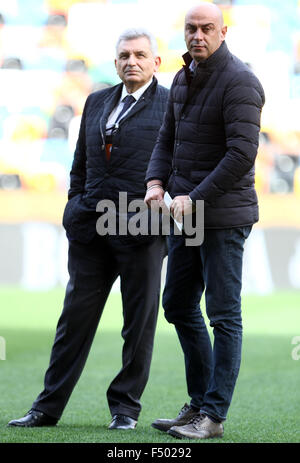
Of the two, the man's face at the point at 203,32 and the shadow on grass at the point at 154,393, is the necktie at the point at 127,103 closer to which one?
the man's face at the point at 203,32

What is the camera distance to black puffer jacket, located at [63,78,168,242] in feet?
12.8

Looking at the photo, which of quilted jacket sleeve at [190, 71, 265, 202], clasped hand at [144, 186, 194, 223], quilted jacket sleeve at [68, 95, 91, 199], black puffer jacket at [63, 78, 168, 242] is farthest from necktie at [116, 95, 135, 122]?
quilted jacket sleeve at [190, 71, 265, 202]

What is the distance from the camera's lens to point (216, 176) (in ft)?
11.0

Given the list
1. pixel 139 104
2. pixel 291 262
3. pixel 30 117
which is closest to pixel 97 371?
pixel 139 104

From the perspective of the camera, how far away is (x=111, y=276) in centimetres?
404

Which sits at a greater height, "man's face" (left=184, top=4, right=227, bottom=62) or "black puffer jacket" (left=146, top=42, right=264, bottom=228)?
"man's face" (left=184, top=4, right=227, bottom=62)

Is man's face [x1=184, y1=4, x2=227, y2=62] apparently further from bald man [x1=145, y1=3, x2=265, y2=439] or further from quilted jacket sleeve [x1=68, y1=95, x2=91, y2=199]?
quilted jacket sleeve [x1=68, y1=95, x2=91, y2=199]

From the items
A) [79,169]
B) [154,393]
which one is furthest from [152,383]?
[79,169]

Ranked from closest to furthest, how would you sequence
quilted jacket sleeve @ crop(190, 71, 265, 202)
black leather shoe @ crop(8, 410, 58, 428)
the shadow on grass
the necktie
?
quilted jacket sleeve @ crop(190, 71, 265, 202)
the shadow on grass
black leather shoe @ crop(8, 410, 58, 428)
the necktie

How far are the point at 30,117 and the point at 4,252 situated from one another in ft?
13.6

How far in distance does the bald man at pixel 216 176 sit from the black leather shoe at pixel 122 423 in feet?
1.02

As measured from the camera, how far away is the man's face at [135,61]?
3.85 meters

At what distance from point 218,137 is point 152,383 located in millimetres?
2509

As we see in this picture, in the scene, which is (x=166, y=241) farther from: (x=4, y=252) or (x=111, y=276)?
(x=4, y=252)
